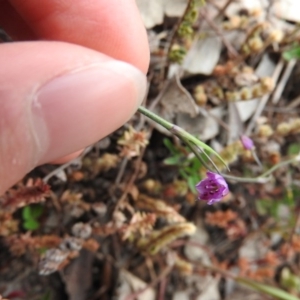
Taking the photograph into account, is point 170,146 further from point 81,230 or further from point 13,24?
point 13,24

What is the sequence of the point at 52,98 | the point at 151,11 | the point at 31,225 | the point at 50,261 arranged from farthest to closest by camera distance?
1. the point at 151,11
2. the point at 31,225
3. the point at 50,261
4. the point at 52,98

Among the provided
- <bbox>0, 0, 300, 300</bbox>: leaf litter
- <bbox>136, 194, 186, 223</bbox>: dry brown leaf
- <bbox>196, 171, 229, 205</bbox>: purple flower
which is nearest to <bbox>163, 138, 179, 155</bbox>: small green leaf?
<bbox>0, 0, 300, 300</bbox>: leaf litter

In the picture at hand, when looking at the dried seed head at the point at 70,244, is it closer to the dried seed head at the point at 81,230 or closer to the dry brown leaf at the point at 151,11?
the dried seed head at the point at 81,230

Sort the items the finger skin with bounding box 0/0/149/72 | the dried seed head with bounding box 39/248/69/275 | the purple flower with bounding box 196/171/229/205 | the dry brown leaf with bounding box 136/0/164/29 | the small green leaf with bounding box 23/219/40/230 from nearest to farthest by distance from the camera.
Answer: the purple flower with bounding box 196/171/229/205 → the finger skin with bounding box 0/0/149/72 → the dried seed head with bounding box 39/248/69/275 → the small green leaf with bounding box 23/219/40/230 → the dry brown leaf with bounding box 136/0/164/29

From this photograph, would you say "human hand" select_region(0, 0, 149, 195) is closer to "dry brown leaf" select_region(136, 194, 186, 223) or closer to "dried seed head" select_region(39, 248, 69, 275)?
"dried seed head" select_region(39, 248, 69, 275)

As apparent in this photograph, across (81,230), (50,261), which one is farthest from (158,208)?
(50,261)

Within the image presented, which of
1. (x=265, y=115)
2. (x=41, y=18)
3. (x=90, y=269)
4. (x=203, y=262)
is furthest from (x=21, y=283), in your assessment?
(x=265, y=115)

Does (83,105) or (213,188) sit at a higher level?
(83,105)
